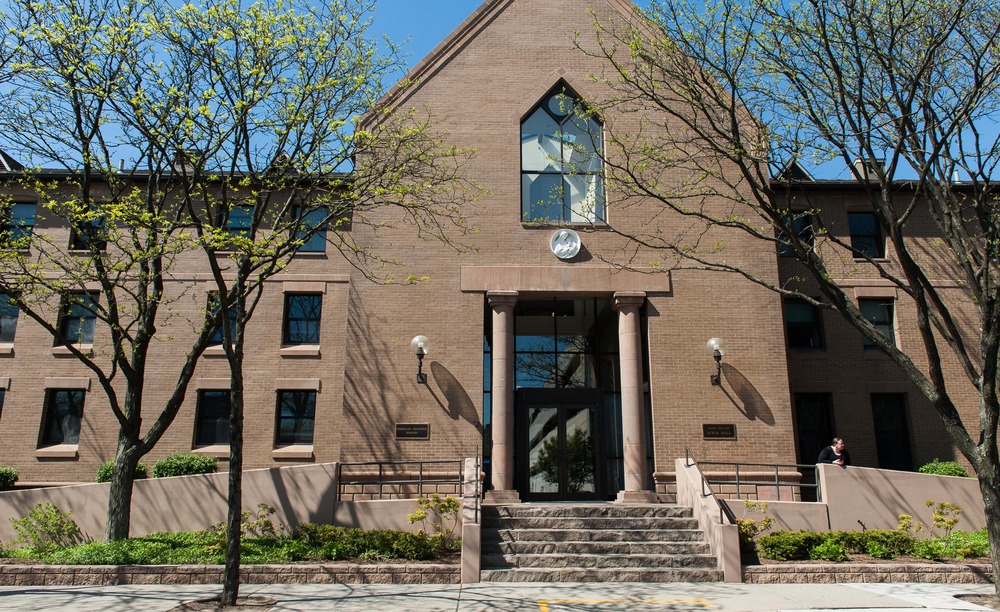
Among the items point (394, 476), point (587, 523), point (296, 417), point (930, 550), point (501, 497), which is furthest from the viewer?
point (296, 417)

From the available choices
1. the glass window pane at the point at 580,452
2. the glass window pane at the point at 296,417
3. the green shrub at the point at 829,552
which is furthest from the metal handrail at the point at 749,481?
the glass window pane at the point at 296,417

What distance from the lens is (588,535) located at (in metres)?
14.0

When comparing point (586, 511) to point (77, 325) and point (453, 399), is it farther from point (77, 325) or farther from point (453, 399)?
point (77, 325)

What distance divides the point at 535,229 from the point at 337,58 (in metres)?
6.99

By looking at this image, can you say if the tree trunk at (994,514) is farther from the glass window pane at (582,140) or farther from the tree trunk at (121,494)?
the tree trunk at (121,494)

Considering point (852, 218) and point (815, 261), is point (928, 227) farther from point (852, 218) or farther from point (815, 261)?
point (815, 261)

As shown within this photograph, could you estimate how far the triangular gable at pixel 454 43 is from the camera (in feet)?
64.4

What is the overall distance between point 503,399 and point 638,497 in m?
3.83

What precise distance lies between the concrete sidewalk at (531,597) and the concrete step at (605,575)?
0.85ft

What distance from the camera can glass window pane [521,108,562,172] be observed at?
19.5 metres

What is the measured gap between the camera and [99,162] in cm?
1431

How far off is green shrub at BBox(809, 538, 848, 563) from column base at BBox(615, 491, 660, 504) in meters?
3.85

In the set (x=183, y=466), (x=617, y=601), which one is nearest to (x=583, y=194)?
(x=617, y=601)

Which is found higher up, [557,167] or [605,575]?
[557,167]
